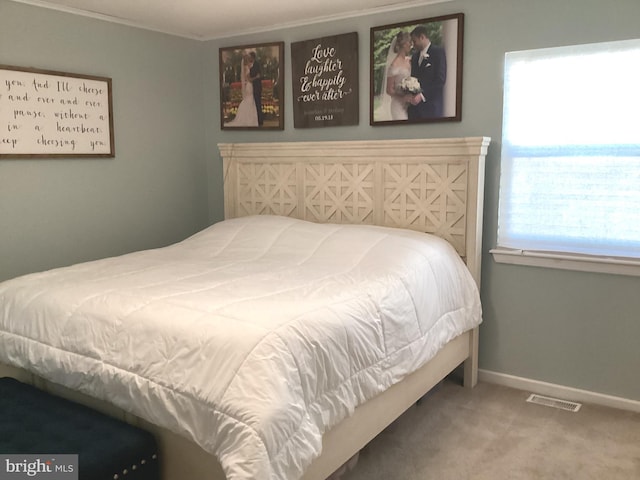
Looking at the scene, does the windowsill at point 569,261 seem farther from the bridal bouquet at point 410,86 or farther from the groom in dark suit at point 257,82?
the groom in dark suit at point 257,82

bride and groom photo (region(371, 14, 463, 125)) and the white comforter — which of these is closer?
the white comforter

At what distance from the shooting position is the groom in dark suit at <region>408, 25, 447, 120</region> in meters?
3.17

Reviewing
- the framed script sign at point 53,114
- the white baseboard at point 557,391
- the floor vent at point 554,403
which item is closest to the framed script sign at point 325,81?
the framed script sign at point 53,114

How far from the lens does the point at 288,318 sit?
187 centimetres

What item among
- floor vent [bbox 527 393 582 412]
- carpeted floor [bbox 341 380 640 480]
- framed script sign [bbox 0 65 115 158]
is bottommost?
carpeted floor [bbox 341 380 640 480]

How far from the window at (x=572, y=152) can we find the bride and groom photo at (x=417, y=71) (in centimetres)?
31

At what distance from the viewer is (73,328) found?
6.91 ft

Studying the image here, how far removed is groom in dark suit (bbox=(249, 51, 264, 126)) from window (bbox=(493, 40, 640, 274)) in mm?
1648

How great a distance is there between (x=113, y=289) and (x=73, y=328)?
0.78 ft

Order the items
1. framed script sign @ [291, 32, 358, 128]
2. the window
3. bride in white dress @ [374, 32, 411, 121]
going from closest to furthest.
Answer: the window, bride in white dress @ [374, 32, 411, 121], framed script sign @ [291, 32, 358, 128]

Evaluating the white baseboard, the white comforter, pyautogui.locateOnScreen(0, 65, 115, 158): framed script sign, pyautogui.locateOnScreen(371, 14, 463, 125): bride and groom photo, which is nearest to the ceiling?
pyautogui.locateOnScreen(371, 14, 463, 125): bride and groom photo

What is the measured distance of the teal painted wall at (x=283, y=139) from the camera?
9.42 feet

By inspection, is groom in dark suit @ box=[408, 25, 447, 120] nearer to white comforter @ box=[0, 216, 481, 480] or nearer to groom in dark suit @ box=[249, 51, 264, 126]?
white comforter @ box=[0, 216, 481, 480]

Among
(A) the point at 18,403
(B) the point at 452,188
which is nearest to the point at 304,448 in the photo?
(A) the point at 18,403
